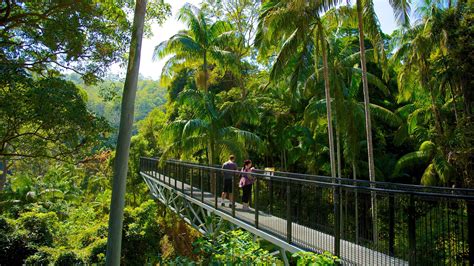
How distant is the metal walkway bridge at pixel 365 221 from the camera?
13.8 ft

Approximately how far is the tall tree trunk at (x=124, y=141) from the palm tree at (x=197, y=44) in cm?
849

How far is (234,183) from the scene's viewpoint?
9.09 m

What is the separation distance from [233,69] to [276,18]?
5.58 meters

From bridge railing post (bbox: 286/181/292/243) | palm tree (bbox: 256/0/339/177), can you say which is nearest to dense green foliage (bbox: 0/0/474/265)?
palm tree (bbox: 256/0/339/177)

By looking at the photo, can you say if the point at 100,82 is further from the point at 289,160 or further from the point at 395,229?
the point at 289,160

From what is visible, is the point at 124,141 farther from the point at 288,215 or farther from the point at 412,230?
the point at 412,230

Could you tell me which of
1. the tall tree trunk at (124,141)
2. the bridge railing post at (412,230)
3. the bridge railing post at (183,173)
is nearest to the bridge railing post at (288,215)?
the bridge railing post at (412,230)

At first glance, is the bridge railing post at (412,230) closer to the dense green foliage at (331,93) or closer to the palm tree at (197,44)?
the dense green foliage at (331,93)

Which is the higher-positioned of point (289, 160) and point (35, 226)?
point (289, 160)

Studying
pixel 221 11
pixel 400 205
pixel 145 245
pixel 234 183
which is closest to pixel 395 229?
pixel 400 205

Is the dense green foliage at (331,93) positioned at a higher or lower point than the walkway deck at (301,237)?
higher

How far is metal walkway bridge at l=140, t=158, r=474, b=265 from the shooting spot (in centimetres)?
421

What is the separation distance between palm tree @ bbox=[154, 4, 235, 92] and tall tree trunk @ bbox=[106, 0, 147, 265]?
8493 millimetres

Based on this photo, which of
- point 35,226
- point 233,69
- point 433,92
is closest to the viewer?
point 35,226
